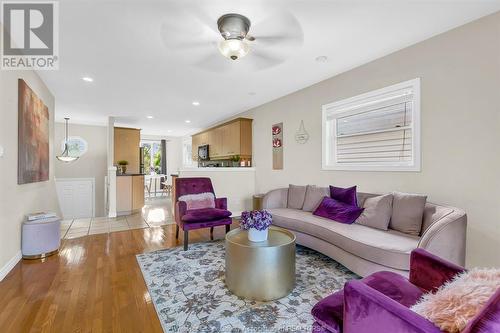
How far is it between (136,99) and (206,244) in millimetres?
3150

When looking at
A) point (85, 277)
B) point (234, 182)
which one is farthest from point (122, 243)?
point (234, 182)

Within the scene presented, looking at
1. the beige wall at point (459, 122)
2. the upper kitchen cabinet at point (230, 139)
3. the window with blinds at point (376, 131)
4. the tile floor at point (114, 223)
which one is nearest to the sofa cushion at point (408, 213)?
→ the beige wall at point (459, 122)

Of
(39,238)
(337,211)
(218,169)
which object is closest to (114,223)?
(39,238)

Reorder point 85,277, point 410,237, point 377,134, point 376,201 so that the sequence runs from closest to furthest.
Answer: point 410,237 → point 85,277 → point 376,201 → point 377,134

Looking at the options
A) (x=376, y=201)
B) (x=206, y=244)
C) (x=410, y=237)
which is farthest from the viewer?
(x=206, y=244)

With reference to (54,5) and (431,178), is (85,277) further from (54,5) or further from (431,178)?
(431,178)

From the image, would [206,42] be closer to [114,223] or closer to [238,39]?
[238,39]

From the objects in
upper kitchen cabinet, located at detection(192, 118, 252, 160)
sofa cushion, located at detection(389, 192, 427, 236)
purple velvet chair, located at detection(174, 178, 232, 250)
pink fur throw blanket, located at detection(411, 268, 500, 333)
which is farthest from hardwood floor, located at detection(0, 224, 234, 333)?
upper kitchen cabinet, located at detection(192, 118, 252, 160)

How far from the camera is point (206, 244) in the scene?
3535 millimetres

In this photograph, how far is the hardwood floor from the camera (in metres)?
1.75

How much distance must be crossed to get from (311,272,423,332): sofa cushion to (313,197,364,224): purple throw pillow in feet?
4.65

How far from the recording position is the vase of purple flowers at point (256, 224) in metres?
2.26

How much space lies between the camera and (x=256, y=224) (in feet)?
7.39

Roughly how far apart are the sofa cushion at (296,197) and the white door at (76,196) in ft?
19.7
